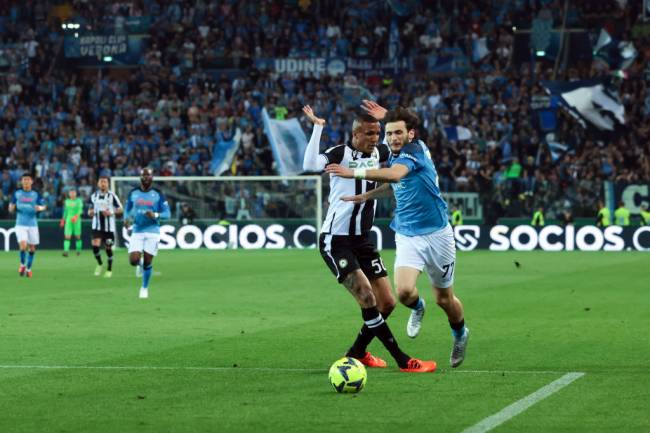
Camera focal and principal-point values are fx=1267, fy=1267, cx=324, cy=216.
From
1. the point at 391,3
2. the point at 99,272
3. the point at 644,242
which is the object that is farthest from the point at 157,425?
the point at 391,3

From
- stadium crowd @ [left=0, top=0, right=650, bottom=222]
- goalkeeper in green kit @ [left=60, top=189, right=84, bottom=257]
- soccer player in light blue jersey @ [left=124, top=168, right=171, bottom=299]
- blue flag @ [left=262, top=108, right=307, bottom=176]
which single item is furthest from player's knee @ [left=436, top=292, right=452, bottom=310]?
blue flag @ [left=262, top=108, right=307, bottom=176]

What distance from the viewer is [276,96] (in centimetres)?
4725

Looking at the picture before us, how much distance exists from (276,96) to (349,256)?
36.2m

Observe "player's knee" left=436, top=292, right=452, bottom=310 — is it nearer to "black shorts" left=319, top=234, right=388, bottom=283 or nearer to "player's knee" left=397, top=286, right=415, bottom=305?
"player's knee" left=397, top=286, right=415, bottom=305

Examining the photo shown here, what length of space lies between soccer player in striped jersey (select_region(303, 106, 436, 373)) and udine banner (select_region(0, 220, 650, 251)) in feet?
94.5

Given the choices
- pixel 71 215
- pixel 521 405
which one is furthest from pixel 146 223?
pixel 71 215

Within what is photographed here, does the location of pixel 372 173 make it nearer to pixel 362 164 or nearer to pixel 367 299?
pixel 362 164

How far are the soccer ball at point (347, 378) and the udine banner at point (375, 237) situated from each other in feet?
101

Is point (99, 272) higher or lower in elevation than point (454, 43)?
A: lower

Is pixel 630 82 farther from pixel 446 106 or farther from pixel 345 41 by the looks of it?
pixel 345 41

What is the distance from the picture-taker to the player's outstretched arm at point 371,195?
10720 mm

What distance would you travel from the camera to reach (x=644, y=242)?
3906 centimetres

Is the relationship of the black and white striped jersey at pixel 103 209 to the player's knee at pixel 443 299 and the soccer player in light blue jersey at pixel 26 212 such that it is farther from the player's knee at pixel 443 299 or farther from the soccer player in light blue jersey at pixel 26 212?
the player's knee at pixel 443 299

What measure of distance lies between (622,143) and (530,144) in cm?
303
